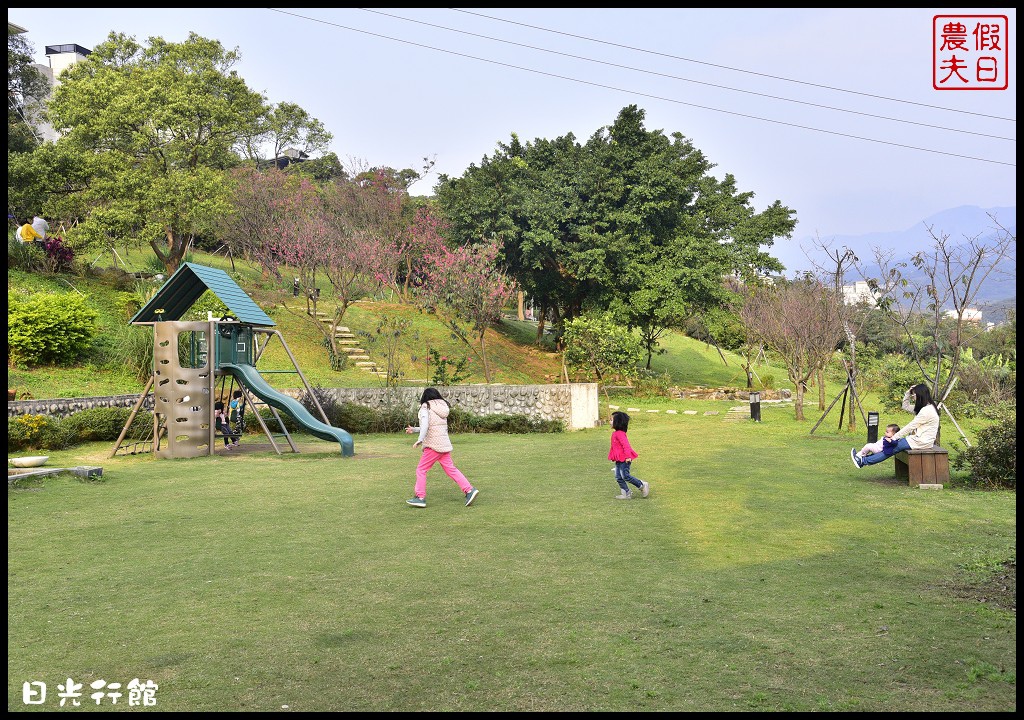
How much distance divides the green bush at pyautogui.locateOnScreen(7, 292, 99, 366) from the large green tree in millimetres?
15163

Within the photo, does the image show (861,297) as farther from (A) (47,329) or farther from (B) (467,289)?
(A) (47,329)

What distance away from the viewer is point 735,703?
13.9 ft

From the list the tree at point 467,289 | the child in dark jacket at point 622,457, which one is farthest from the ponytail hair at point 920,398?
the tree at point 467,289

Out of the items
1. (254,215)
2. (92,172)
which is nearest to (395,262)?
(254,215)

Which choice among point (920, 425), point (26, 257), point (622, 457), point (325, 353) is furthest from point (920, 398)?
point (26, 257)

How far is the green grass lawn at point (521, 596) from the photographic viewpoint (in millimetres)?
4512

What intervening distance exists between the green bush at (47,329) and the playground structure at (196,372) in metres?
6.07

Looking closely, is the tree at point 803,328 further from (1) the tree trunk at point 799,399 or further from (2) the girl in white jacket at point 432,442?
(2) the girl in white jacket at point 432,442

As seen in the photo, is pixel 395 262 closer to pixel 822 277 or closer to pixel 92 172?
pixel 92 172

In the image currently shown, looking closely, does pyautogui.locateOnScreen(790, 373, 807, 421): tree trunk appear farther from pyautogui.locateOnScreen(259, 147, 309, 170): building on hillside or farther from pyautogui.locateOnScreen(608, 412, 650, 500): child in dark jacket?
pyautogui.locateOnScreen(259, 147, 309, 170): building on hillside

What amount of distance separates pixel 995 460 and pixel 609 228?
22.6 meters

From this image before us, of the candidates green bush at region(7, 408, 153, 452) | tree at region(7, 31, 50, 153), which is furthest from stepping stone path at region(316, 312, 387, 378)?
tree at region(7, 31, 50, 153)

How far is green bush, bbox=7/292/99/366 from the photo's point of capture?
70.5 ft

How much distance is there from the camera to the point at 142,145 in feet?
99.9
